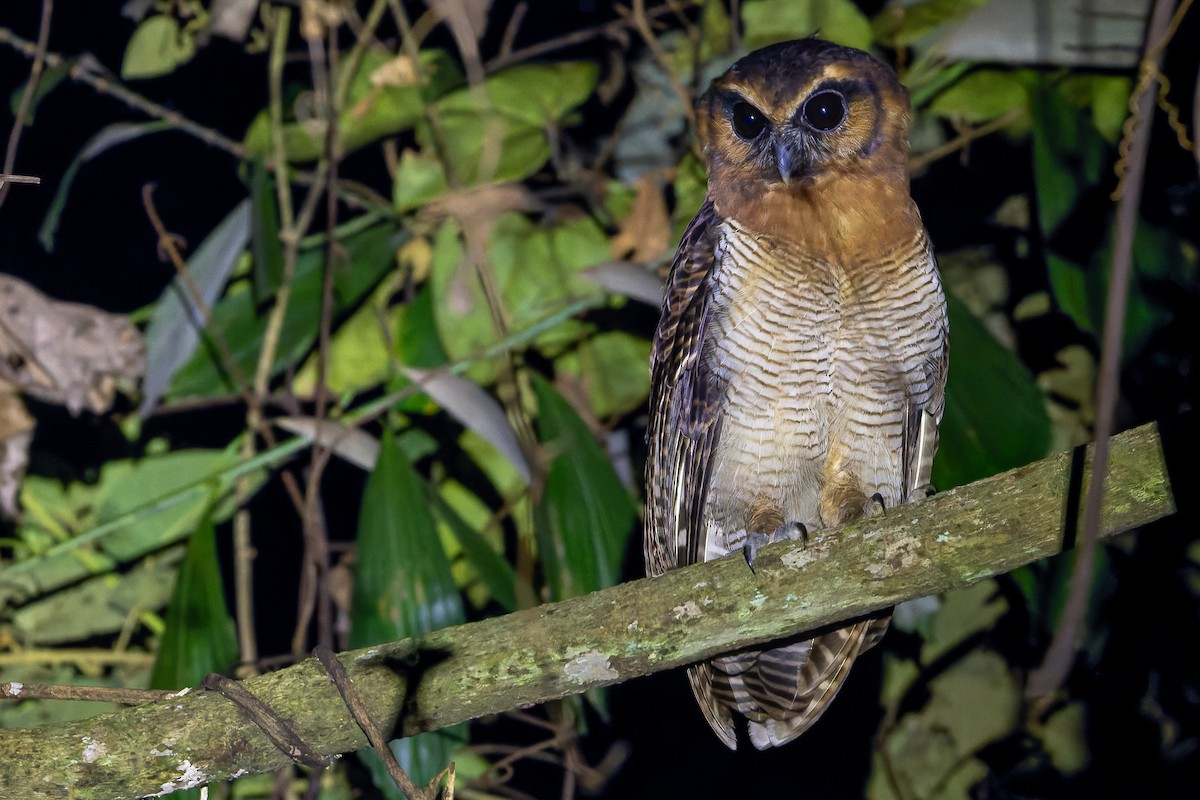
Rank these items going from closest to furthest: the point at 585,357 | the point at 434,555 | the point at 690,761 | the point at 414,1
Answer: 1. the point at 434,555
2. the point at 585,357
3. the point at 414,1
4. the point at 690,761

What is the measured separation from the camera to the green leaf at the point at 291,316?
2387 mm

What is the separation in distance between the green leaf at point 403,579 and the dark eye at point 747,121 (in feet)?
3.18

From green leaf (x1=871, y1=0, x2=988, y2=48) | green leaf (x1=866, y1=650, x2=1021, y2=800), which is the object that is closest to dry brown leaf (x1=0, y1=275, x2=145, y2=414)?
green leaf (x1=871, y1=0, x2=988, y2=48)

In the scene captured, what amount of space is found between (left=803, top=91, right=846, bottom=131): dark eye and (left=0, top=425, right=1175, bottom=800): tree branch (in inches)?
26.5

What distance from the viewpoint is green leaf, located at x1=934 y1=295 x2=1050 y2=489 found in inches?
73.7

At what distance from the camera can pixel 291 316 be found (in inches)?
94.2

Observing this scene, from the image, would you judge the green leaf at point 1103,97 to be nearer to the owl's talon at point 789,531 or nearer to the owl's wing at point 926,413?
the owl's wing at point 926,413

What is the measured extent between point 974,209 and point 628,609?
1812mm

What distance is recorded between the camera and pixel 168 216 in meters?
2.84

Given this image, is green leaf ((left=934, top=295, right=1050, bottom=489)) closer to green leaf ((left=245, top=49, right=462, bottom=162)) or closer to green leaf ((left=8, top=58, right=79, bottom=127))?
green leaf ((left=245, top=49, right=462, bottom=162))

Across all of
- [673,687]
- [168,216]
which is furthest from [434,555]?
[168,216]

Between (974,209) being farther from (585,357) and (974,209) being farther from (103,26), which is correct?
(103,26)

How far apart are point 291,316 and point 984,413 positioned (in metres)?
1.52

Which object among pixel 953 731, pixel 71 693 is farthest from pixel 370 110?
pixel 953 731
